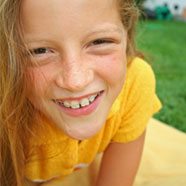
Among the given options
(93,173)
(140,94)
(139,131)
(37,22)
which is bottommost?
(93,173)

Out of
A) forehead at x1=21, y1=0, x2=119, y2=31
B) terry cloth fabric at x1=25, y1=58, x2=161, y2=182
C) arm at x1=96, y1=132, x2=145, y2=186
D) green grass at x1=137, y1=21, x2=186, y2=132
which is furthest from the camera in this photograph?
green grass at x1=137, y1=21, x2=186, y2=132

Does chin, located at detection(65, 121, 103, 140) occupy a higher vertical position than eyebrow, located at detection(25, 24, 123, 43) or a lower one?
lower

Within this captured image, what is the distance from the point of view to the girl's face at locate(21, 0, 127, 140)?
0.66m

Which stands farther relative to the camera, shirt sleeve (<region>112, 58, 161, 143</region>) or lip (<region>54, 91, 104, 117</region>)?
shirt sleeve (<region>112, 58, 161, 143</region>)

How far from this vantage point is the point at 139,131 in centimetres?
107

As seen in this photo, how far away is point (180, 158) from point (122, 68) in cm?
74

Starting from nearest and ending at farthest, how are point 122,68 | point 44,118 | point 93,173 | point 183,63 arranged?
1. point 122,68
2. point 44,118
3. point 93,173
4. point 183,63

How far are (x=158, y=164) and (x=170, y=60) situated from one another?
2.18 meters

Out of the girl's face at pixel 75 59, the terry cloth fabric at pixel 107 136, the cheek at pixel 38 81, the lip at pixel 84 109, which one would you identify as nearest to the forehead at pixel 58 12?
the girl's face at pixel 75 59

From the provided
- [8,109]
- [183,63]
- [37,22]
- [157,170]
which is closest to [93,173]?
[157,170]

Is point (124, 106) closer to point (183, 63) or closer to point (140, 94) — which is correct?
point (140, 94)

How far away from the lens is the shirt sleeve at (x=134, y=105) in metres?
1.05

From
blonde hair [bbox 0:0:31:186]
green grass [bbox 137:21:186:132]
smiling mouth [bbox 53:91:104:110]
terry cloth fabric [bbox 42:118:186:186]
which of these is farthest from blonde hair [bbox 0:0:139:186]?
green grass [bbox 137:21:186:132]

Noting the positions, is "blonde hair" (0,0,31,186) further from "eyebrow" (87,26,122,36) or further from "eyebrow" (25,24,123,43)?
"eyebrow" (87,26,122,36)
